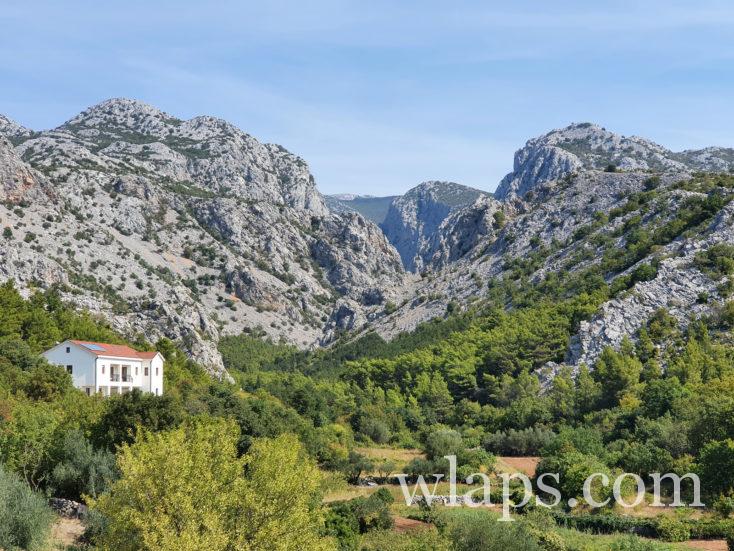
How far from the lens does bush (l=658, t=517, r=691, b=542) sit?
3269 centimetres

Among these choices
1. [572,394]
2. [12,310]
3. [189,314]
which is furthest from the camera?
[189,314]

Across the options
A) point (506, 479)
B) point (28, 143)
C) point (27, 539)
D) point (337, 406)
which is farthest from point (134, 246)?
point (27, 539)

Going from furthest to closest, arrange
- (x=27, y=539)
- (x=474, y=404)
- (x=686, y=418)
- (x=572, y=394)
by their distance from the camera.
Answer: (x=474, y=404)
(x=572, y=394)
(x=686, y=418)
(x=27, y=539)

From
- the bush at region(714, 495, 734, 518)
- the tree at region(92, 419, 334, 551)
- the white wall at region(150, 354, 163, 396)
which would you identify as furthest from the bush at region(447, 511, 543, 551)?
the white wall at region(150, 354, 163, 396)

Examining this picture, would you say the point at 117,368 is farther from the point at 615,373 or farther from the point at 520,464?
the point at 615,373

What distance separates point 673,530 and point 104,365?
4137 centimetres

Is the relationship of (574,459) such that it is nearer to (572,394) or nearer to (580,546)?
(580,546)

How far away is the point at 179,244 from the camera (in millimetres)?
146625

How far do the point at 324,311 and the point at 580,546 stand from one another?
132 metres

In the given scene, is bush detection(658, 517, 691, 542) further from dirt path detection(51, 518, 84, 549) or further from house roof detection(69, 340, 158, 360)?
house roof detection(69, 340, 158, 360)

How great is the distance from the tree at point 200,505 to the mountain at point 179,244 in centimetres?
6990

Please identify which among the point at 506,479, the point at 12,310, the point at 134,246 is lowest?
the point at 506,479

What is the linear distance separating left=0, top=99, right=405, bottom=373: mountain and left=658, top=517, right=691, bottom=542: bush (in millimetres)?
65893

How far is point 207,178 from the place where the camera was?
18625 cm
